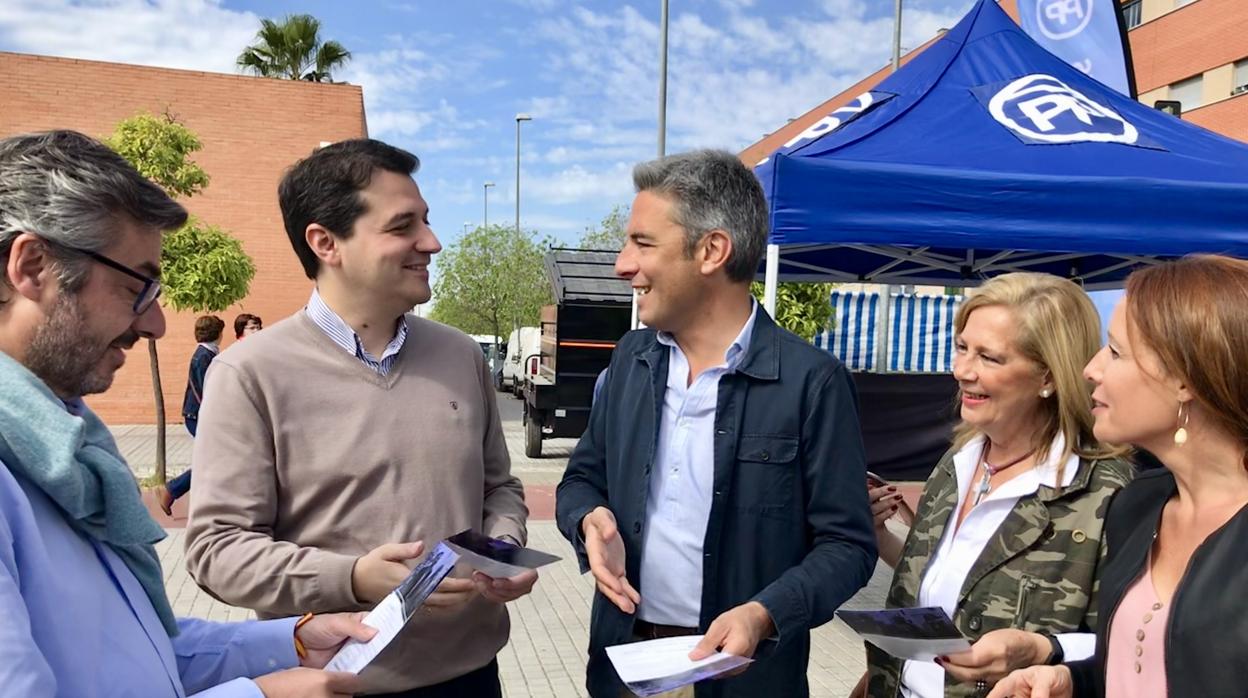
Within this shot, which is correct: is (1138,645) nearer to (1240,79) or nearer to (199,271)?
(199,271)

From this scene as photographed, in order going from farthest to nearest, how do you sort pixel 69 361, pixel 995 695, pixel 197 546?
pixel 197 546, pixel 995 695, pixel 69 361

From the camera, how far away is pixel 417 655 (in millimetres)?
1843

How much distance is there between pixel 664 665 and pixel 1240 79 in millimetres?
29203

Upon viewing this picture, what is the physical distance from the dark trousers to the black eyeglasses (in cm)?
106

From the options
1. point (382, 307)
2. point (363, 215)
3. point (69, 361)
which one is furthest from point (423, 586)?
point (363, 215)

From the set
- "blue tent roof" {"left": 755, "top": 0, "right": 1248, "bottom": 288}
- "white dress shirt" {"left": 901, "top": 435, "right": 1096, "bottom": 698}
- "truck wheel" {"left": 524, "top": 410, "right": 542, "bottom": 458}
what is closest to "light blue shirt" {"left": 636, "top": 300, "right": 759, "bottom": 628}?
"white dress shirt" {"left": 901, "top": 435, "right": 1096, "bottom": 698}

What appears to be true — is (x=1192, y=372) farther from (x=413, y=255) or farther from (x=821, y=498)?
(x=413, y=255)

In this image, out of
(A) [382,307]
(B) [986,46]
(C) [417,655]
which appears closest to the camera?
(C) [417,655]

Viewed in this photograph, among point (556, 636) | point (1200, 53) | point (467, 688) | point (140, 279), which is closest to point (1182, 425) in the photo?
point (467, 688)

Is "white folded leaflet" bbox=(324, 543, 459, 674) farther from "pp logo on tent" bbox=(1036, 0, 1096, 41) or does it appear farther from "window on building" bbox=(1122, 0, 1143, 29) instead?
"window on building" bbox=(1122, 0, 1143, 29)

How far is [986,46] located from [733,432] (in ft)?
16.4

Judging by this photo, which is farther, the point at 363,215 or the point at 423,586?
the point at 363,215

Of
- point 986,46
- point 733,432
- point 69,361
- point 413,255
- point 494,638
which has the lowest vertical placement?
point 494,638

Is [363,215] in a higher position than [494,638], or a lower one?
higher
